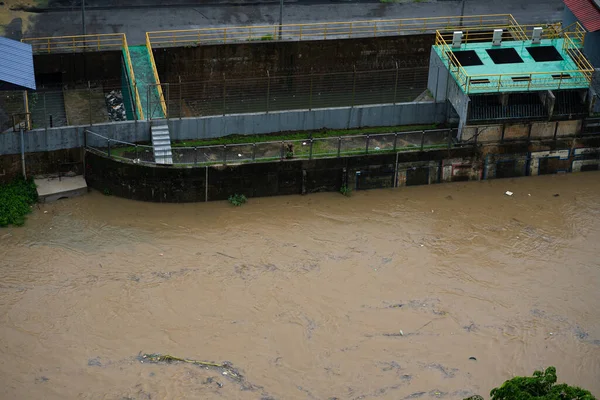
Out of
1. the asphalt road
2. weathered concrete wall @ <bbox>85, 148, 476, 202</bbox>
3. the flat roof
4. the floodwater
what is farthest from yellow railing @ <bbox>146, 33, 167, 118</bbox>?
the flat roof

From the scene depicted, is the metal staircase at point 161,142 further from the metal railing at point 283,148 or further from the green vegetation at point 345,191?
the green vegetation at point 345,191

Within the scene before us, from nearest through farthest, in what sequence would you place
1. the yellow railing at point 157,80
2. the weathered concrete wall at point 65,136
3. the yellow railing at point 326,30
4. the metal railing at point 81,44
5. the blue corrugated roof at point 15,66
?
the blue corrugated roof at point 15,66, the weathered concrete wall at point 65,136, the yellow railing at point 157,80, the metal railing at point 81,44, the yellow railing at point 326,30

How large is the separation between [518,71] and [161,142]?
1353 centimetres

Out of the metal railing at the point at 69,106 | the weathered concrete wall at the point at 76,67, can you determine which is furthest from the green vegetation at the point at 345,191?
the weathered concrete wall at the point at 76,67

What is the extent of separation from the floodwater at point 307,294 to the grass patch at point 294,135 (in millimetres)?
2676

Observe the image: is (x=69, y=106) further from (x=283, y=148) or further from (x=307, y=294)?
(x=307, y=294)

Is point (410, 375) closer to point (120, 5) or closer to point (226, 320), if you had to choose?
point (226, 320)

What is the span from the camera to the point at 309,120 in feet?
131

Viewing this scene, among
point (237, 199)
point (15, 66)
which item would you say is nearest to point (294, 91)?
point (237, 199)

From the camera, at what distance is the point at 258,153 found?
1502 inches

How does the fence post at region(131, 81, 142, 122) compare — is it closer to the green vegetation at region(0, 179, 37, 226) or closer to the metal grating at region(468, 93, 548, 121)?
the green vegetation at region(0, 179, 37, 226)

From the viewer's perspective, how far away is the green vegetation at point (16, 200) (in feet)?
115

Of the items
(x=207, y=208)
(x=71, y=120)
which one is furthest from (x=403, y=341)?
(x=71, y=120)

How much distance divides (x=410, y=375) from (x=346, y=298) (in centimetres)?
386
